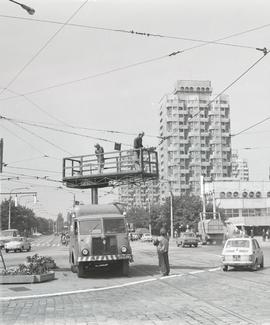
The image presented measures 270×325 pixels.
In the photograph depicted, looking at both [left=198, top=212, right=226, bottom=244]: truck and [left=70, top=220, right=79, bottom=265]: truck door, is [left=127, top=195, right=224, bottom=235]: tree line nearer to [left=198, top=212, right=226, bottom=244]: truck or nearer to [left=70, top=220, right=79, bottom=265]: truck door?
[left=198, top=212, right=226, bottom=244]: truck

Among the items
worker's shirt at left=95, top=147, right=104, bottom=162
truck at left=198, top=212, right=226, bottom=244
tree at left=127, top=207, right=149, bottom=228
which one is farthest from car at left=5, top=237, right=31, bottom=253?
tree at left=127, top=207, right=149, bottom=228

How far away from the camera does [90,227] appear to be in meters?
21.2

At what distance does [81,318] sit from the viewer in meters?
10.5

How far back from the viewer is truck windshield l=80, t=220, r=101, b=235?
68.8 ft

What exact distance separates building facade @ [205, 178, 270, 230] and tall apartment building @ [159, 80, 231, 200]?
1715 cm

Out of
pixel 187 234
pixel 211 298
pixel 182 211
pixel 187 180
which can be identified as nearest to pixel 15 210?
pixel 182 211

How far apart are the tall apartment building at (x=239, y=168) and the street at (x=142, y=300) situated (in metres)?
151

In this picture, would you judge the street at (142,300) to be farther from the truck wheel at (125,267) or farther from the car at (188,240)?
the car at (188,240)

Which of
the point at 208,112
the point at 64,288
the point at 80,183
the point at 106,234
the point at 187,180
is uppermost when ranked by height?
the point at 208,112

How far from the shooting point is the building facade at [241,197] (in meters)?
120

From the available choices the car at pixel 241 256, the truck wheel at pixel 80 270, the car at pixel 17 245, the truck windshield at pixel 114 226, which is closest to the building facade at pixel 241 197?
the car at pixel 17 245

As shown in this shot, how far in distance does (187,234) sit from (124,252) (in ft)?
119

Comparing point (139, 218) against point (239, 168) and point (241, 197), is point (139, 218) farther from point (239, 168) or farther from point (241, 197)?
point (239, 168)

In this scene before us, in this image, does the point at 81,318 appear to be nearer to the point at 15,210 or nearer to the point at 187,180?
the point at 15,210
